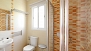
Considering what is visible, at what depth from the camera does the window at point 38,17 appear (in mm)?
2441

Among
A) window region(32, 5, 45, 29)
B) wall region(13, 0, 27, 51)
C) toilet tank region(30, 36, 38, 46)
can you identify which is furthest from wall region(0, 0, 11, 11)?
toilet tank region(30, 36, 38, 46)

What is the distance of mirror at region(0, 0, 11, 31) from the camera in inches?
68.7

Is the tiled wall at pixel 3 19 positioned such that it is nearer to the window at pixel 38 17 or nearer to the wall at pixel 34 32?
the wall at pixel 34 32

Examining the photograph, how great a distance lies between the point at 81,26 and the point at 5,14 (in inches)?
75.2

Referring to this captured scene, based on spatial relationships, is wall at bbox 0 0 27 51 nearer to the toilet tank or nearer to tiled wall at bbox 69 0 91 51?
the toilet tank

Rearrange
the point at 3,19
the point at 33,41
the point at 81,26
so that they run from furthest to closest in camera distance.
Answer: the point at 33,41
the point at 3,19
the point at 81,26

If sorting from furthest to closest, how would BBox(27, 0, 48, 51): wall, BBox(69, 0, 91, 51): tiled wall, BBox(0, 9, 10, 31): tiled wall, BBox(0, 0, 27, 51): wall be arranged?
BBox(27, 0, 48, 51): wall < BBox(0, 0, 27, 51): wall < BBox(0, 9, 10, 31): tiled wall < BBox(69, 0, 91, 51): tiled wall

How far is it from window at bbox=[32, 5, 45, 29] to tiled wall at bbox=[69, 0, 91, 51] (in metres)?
1.24

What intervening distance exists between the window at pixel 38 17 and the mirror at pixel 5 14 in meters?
0.83

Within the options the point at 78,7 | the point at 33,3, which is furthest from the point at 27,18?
the point at 78,7

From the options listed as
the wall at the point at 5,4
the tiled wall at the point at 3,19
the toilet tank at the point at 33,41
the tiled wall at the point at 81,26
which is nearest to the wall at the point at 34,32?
the toilet tank at the point at 33,41

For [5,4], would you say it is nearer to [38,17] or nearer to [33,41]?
[38,17]

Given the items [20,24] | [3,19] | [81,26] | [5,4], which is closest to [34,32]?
[20,24]

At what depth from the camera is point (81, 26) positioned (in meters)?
1.36
